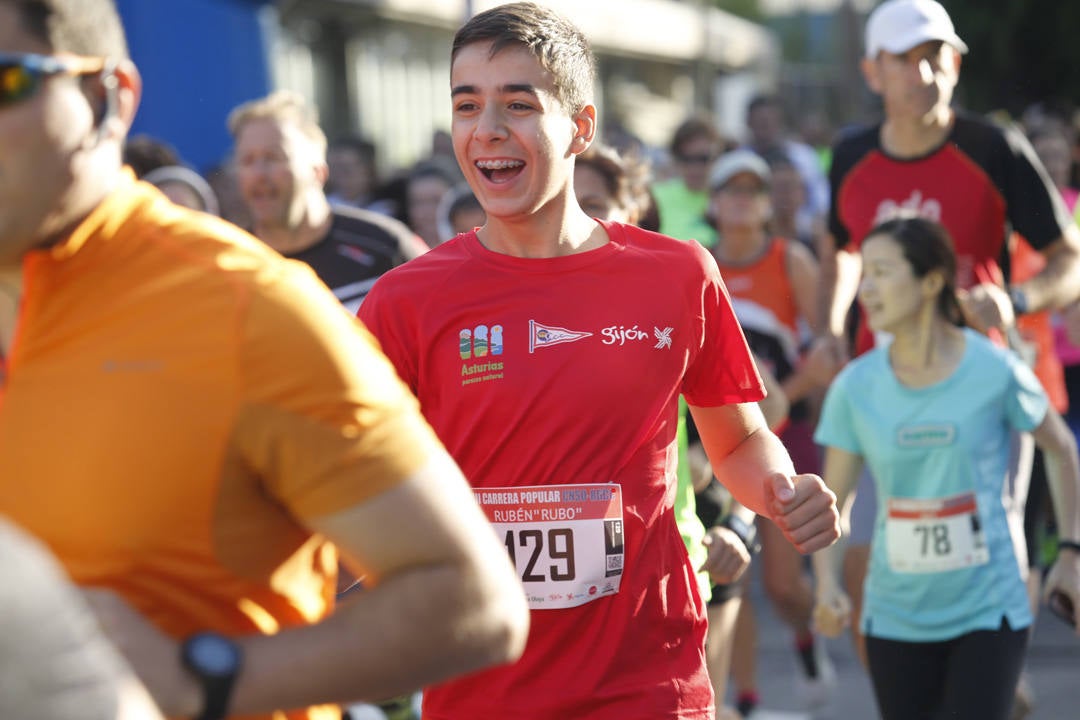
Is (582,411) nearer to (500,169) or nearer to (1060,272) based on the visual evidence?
(500,169)

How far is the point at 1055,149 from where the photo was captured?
1021cm

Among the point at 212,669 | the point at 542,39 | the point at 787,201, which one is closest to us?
the point at 212,669

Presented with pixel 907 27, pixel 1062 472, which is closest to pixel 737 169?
pixel 907 27

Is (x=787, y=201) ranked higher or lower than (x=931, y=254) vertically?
lower

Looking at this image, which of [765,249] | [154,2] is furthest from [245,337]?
[154,2]

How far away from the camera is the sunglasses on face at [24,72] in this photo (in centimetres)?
170

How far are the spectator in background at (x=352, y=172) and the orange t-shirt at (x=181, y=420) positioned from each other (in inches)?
395

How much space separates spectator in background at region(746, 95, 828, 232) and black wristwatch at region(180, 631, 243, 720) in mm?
10395

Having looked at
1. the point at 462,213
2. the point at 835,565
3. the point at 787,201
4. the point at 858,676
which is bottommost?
the point at 858,676

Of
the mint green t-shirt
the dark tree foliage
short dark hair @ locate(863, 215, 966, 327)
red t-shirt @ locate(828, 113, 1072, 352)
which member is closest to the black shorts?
short dark hair @ locate(863, 215, 966, 327)

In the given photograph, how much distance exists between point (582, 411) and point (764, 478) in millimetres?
372

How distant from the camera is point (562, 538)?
125 inches

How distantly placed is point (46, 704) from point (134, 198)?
0.76 metres

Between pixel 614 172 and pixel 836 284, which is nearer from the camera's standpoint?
pixel 614 172
